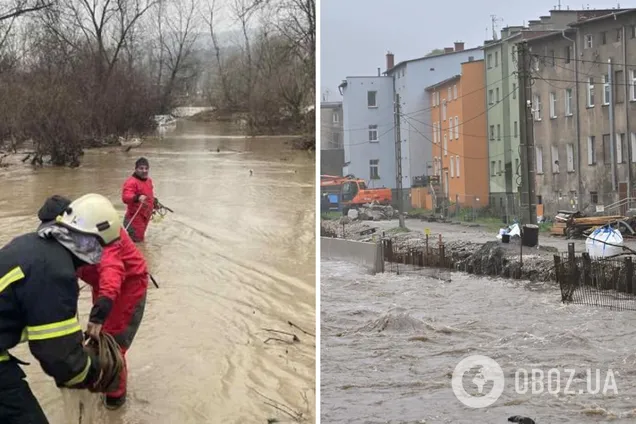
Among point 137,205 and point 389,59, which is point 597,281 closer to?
point 389,59

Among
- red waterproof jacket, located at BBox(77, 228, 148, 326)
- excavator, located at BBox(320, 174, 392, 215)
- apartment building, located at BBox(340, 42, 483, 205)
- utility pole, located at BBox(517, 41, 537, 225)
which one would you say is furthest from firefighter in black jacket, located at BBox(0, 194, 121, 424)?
utility pole, located at BBox(517, 41, 537, 225)

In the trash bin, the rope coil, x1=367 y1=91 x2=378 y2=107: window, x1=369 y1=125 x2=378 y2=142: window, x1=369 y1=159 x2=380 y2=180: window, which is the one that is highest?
x1=367 y1=91 x2=378 y2=107: window

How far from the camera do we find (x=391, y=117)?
2990mm

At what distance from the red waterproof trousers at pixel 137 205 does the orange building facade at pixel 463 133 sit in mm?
1377

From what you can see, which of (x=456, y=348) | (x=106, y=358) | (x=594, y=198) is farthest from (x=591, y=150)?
(x=106, y=358)

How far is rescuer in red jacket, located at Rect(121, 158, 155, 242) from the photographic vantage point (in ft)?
12.3

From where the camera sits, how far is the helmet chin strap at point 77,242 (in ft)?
7.70

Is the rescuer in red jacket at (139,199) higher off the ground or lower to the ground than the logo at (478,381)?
higher

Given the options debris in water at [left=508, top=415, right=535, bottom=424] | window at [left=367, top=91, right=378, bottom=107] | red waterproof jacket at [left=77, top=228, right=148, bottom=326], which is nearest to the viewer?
red waterproof jacket at [left=77, top=228, right=148, bottom=326]

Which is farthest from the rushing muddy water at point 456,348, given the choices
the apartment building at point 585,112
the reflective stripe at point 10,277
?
the reflective stripe at point 10,277

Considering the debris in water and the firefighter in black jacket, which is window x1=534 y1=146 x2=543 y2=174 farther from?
the firefighter in black jacket

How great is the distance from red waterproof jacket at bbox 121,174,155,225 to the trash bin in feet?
5.32

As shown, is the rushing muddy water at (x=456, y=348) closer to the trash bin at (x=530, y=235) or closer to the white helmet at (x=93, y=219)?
the trash bin at (x=530, y=235)

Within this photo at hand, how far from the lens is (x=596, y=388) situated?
9.05 feet
